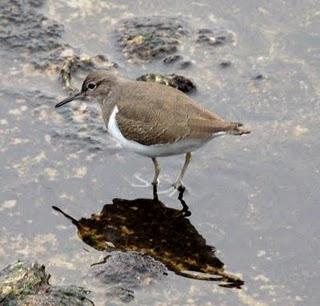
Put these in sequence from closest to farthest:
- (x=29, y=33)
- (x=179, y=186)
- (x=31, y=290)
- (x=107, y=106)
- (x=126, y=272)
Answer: (x=31, y=290) → (x=126, y=272) → (x=179, y=186) → (x=107, y=106) → (x=29, y=33)

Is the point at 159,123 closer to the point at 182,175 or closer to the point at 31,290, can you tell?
the point at 182,175

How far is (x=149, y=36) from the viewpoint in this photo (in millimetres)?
9961

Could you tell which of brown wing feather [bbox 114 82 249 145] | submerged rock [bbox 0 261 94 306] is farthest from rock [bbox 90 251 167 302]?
brown wing feather [bbox 114 82 249 145]

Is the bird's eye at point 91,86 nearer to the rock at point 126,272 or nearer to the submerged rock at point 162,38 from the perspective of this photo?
the submerged rock at point 162,38

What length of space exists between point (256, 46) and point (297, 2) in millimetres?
968

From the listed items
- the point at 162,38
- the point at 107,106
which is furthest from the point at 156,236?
the point at 162,38

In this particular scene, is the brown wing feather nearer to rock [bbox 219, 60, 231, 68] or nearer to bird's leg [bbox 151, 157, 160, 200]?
bird's leg [bbox 151, 157, 160, 200]

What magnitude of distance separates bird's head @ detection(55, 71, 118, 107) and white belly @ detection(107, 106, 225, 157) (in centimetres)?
40

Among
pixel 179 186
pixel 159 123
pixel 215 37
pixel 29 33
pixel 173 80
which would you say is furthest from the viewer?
pixel 215 37

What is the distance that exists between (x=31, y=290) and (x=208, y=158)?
2.76m

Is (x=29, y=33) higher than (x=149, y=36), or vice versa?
(x=149, y=36)

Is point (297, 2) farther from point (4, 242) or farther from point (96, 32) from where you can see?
point (4, 242)

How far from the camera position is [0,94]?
919 cm

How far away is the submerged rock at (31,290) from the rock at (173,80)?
3.02 meters
